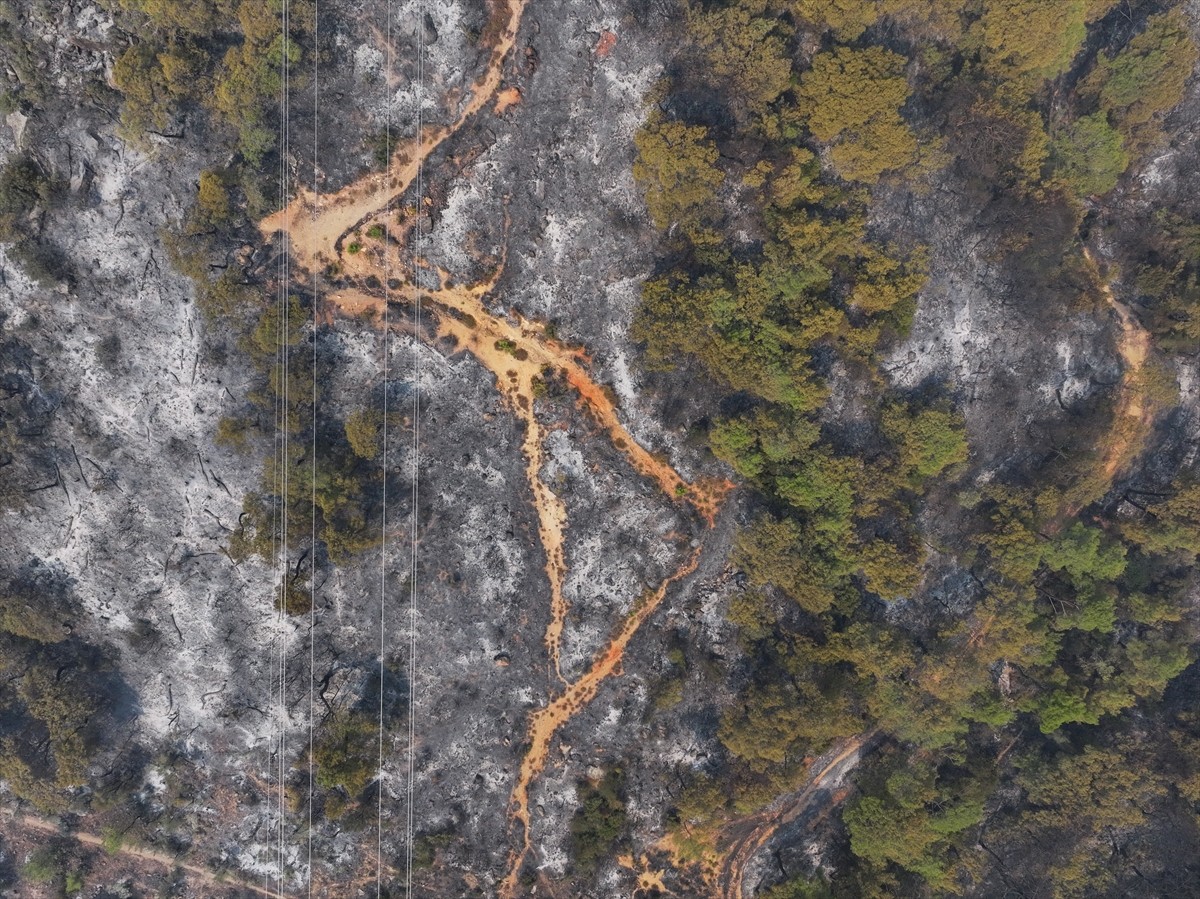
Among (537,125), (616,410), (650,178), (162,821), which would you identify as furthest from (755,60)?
(162,821)

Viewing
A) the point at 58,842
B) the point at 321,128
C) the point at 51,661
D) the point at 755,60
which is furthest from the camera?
the point at 58,842

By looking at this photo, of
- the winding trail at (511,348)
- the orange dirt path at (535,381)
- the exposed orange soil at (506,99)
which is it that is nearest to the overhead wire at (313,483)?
the winding trail at (511,348)

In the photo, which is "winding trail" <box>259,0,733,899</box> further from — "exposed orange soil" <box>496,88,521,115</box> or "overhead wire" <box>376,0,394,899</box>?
"overhead wire" <box>376,0,394,899</box>

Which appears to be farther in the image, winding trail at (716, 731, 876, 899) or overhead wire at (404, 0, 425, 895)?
winding trail at (716, 731, 876, 899)

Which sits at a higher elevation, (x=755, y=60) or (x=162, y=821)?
(x=755, y=60)

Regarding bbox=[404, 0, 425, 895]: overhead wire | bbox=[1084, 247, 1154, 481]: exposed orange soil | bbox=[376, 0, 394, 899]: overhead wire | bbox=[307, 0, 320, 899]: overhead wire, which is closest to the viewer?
bbox=[307, 0, 320, 899]: overhead wire

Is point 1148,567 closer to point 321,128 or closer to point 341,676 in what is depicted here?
point 341,676

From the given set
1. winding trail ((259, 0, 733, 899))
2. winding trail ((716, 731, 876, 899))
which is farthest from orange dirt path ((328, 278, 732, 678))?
winding trail ((716, 731, 876, 899))

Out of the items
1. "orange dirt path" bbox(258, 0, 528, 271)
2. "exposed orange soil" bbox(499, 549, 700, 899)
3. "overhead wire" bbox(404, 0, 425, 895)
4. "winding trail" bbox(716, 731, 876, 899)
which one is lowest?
"winding trail" bbox(716, 731, 876, 899)

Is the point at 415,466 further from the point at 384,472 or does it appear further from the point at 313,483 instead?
the point at 313,483
